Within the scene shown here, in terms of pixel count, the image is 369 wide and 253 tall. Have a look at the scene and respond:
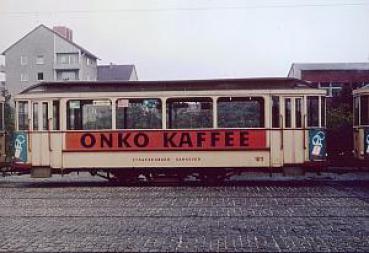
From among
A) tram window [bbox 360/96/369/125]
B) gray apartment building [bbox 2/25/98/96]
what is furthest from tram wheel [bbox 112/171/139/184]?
gray apartment building [bbox 2/25/98/96]

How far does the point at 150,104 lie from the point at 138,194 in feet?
10.2

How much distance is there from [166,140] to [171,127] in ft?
1.28

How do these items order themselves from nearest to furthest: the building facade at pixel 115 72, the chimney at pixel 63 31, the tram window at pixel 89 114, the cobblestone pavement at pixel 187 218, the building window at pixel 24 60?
the cobblestone pavement at pixel 187 218, the tram window at pixel 89 114, the building window at pixel 24 60, the chimney at pixel 63 31, the building facade at pixel 115 72

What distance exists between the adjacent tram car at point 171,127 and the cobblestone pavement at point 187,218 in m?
0.75

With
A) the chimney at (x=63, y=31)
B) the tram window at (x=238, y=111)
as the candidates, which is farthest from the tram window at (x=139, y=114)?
the chimney at (x=63, y=31)

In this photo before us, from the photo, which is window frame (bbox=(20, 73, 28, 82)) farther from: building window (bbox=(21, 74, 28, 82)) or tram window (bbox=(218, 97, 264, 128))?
tram window (bbox=(218, 97, 264, 128))

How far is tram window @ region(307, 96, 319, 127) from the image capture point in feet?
57.4

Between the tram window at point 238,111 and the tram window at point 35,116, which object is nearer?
the tram window at point 238,111

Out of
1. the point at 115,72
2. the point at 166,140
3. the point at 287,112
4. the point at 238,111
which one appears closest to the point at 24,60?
the point at 115,72

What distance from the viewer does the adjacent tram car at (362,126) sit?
17.7 meters

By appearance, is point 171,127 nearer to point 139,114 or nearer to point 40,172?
point 139,114

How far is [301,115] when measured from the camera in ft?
57.3

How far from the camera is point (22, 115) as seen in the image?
18156 mm

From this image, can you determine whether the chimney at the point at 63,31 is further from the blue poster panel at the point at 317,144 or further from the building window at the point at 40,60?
the blue poster panel at the point at 317,144
